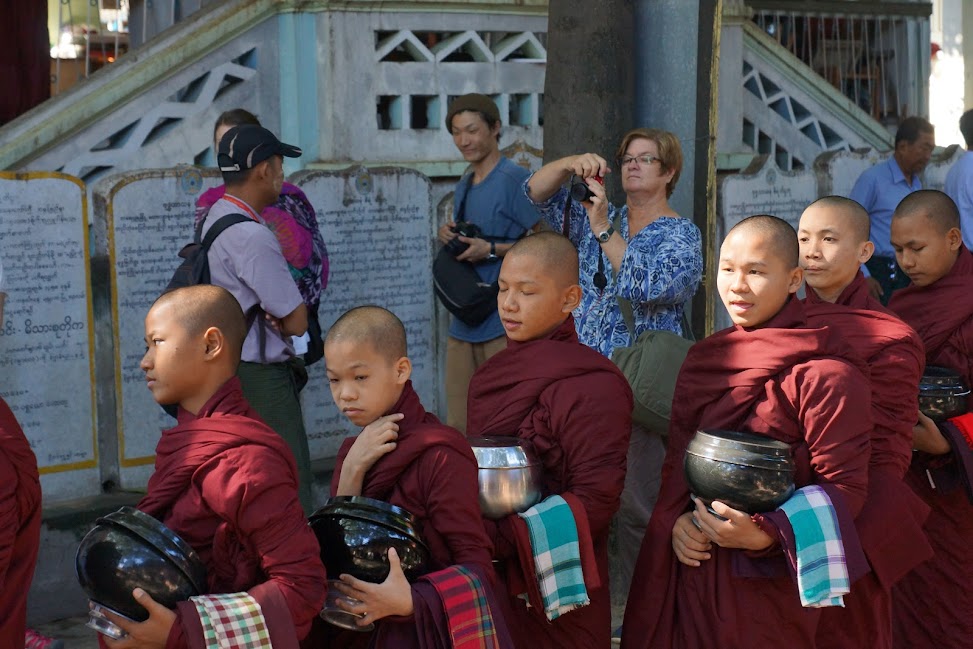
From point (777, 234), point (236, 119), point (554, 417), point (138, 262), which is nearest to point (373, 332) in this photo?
point (554, 417)

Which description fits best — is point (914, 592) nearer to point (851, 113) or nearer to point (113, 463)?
point (113, 463)

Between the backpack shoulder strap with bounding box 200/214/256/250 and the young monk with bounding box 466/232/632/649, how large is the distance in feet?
3.99

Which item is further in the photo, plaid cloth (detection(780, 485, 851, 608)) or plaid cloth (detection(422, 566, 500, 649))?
plaid cloth (detection(780, 485, 851, 608))

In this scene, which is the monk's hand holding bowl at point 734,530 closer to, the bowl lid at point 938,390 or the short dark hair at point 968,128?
the bowl lid at point 938,390

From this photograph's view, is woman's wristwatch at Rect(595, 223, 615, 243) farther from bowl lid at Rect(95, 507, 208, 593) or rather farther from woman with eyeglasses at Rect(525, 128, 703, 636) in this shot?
bowl lid at Rect(95, 507, 208, 593)

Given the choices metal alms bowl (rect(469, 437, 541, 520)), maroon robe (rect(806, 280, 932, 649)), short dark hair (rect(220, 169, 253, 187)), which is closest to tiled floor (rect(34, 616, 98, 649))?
short dark hair (rect(220, 169, 253, 187))

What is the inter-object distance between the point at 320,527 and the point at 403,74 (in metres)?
4.93

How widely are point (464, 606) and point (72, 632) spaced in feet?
9.27

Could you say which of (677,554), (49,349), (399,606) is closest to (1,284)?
(399,606)

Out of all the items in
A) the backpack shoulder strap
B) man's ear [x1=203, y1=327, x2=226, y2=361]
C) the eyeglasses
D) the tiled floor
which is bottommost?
the tiled floor

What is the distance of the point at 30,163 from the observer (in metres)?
6.63

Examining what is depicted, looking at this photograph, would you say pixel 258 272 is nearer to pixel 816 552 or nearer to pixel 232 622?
pixel 232 622

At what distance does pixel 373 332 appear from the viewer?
335cm

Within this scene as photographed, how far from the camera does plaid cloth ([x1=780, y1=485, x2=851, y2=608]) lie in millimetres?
3393
